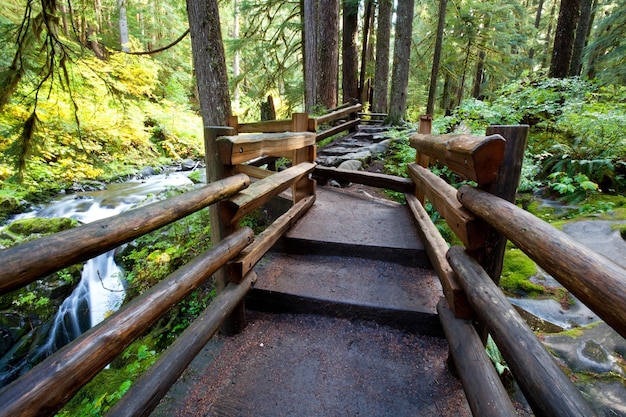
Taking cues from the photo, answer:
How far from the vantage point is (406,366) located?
241 centimetres

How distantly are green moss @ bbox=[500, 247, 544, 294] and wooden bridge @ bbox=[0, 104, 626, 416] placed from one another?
3.44 ft

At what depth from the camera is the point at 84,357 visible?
1342 millimetres

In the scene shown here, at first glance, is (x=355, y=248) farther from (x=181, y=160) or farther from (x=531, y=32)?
(x=531, y=32)

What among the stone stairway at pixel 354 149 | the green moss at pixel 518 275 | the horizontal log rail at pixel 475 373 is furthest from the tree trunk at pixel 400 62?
the horizontal log rail at pixel 475 373

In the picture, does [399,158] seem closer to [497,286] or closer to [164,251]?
[164,251]

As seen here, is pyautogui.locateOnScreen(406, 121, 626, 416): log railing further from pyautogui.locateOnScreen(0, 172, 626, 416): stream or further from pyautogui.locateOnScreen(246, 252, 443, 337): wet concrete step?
pyautogui.locateOnScreen(0, 172, 626, 416): stream

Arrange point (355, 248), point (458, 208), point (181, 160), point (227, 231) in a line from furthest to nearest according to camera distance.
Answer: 1. point (181, 160)
2. point (355, 248)
3. point (227, 231)
4. point (458, 208)

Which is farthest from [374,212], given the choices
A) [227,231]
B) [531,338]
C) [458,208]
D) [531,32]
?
[531,32]

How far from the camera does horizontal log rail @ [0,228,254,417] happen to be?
1126 millimetres

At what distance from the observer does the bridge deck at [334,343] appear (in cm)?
213

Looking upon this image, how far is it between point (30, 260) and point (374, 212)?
4247 mm

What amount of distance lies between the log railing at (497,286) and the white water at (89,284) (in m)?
5.28

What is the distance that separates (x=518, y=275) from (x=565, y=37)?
26.4 feet

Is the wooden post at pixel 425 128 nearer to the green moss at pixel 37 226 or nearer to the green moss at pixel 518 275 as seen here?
the green moss at pixel 518 275
